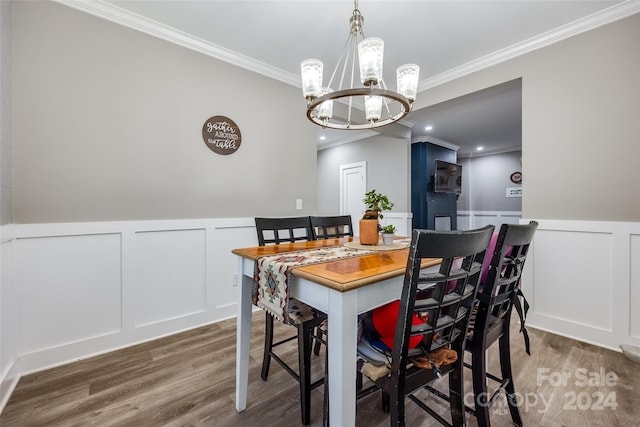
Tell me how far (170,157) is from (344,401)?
224 cm

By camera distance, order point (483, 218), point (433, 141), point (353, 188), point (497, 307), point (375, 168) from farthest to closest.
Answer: point (483, 218), point (353, 188), point (433, 141), point (375, 168), point (497, 307)

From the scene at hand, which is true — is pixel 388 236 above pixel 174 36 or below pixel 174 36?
below

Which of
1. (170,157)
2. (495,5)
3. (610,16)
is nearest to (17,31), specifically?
(170,157)

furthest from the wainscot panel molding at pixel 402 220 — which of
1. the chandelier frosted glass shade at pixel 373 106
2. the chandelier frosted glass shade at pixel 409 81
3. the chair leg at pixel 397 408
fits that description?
the chair leg at pixel 397 408

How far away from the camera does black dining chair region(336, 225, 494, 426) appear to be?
0.83 m

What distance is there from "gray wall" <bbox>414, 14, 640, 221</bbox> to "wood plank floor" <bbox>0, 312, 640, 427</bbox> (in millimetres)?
1152

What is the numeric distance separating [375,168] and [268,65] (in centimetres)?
306

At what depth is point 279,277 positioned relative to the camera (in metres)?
1.14

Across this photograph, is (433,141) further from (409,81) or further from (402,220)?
(409,81)

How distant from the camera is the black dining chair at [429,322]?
0.83 m

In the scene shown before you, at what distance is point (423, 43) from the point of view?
244cm

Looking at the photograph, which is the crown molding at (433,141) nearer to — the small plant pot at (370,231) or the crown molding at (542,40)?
the crown molding at (542,40)

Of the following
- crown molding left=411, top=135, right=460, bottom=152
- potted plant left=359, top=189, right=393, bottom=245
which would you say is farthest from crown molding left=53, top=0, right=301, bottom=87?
crown molding left=411, top=135, right=460, bottom=152

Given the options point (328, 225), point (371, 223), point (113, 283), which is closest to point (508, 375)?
point (371, 223)
